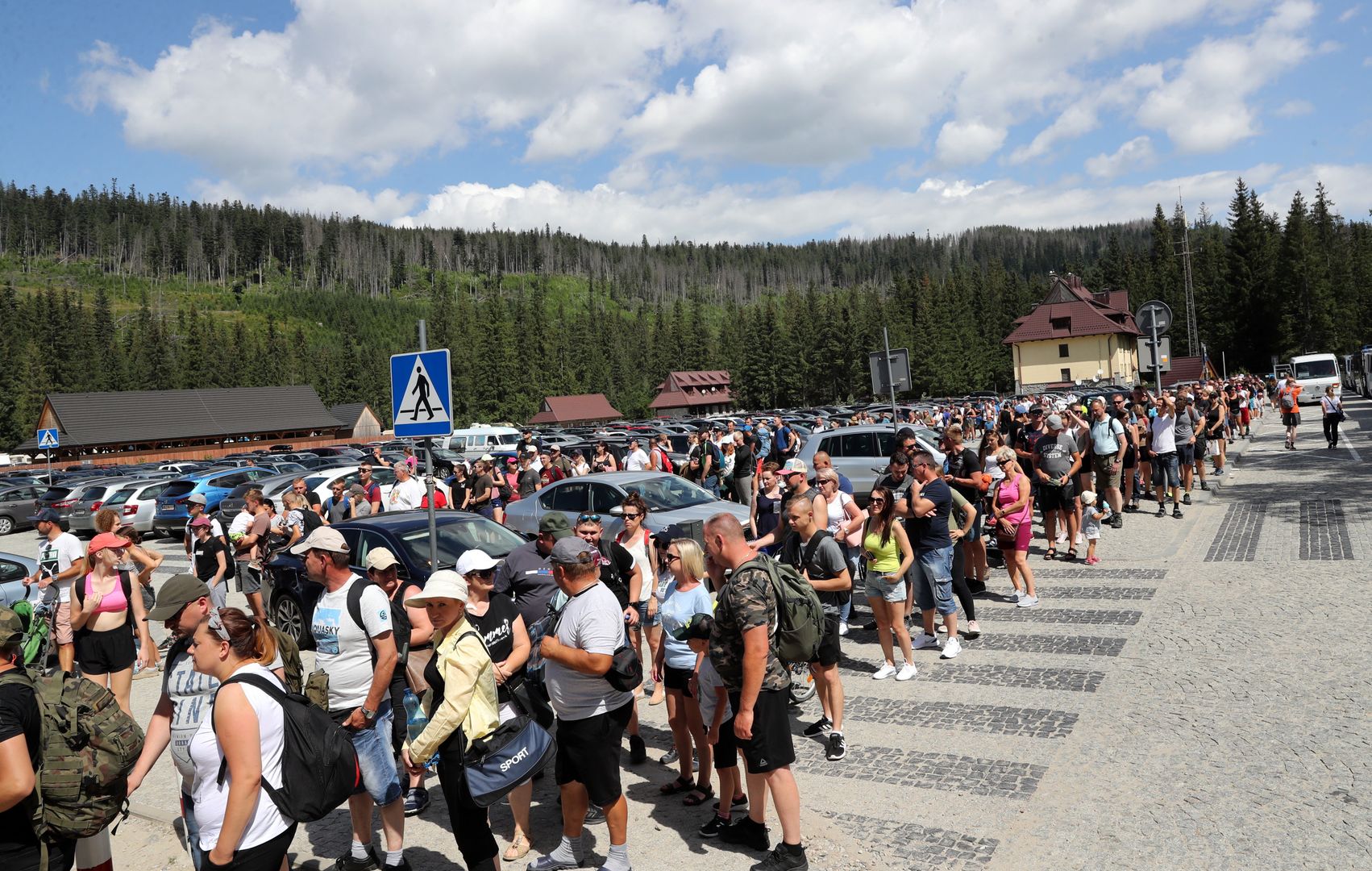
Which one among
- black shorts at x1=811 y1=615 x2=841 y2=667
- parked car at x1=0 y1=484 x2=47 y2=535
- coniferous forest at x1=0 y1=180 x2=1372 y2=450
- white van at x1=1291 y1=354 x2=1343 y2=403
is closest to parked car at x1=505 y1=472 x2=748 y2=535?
black shorts at x1=811 y1=615 x2=841 y2=667

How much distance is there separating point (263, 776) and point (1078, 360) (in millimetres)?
82179

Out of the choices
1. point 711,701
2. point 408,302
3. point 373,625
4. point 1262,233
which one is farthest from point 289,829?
point 408,302

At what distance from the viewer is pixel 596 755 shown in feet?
14.1

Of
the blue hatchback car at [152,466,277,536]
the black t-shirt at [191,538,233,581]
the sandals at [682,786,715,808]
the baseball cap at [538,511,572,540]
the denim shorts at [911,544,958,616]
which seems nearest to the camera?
the sandals at [682,786,715,808]

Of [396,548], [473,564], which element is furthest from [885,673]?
[396,548]

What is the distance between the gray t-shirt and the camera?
13.9 feet

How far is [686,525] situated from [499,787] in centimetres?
703

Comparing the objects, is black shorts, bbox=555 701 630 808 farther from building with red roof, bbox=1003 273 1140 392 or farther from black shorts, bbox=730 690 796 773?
building with red roof, bbox=1003 273 1140 392

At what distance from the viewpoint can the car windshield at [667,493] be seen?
12.0 m

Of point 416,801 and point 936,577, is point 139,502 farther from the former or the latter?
point 936,577

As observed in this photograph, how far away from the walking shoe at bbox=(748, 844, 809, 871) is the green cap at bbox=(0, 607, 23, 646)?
345cm

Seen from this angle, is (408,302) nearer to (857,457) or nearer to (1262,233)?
(1262,233)

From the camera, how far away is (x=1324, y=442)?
76.6 feet

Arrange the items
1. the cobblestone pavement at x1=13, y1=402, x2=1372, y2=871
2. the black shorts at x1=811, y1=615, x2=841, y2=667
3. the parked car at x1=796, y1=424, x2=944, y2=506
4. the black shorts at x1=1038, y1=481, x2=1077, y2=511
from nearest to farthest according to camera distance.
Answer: the cobblestone pavement at x1=13, y1=402, x2=1372, y2=871 → the black shorts at x1=811, y1=615, x2=841, y2=667 → the black shorts at x1=1038, y1=481, x2=1077, y2=511 → the parked car at x1=796, y1=424, x2=944, y2=506
